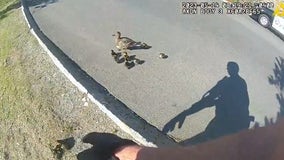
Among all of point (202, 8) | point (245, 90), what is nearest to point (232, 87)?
point (245, 90)

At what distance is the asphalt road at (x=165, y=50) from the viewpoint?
33.1ft

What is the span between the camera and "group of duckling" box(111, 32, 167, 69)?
37.6ft

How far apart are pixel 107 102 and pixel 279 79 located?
4.79 m

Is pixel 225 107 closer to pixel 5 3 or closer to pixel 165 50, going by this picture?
pixel 165 50

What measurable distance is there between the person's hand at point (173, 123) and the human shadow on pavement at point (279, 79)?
2.47m

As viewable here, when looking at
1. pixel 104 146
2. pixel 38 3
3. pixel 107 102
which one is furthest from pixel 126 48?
pixel 104 146

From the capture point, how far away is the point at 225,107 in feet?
33.0

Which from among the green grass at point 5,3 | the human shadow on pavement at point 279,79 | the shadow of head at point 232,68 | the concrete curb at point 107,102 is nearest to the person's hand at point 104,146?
the concrete curb at point 107,102

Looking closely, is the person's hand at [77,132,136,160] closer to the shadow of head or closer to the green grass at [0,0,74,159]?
the green grass at [0,0,74,159]

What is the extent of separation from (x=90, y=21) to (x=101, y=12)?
69 cm

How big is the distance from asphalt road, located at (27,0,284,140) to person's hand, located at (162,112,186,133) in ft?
0.33

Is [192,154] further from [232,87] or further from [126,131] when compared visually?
[232,87]

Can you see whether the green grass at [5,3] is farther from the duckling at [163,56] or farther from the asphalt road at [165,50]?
the duckling at [163,56]

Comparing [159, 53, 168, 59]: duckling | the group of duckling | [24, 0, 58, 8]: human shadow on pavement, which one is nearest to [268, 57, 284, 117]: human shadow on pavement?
[159, 53, 168, 59]: duckling
